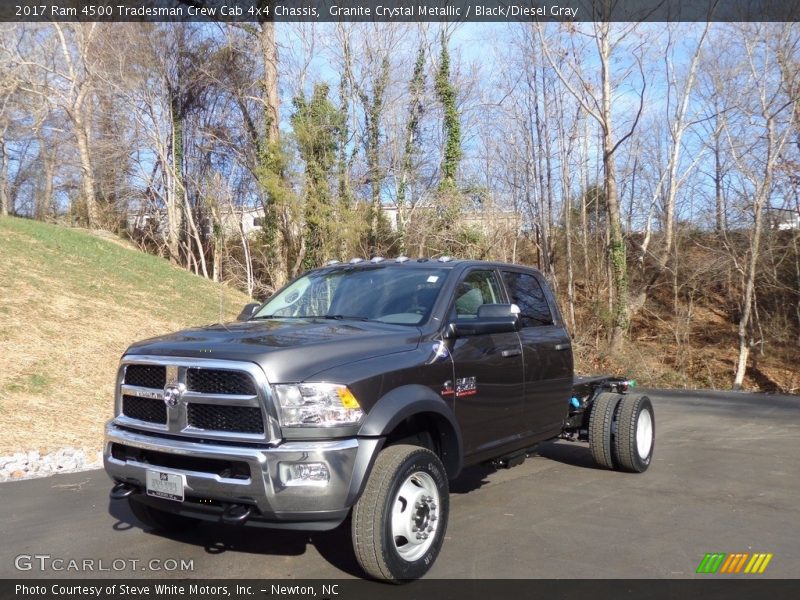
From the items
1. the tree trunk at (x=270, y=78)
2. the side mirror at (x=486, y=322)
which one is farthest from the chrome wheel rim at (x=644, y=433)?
the tree trunk at (x=270, y=78)

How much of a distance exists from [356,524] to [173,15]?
105 ft

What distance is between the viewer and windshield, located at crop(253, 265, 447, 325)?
5.39 metres

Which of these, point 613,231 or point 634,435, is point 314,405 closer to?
point 634,435

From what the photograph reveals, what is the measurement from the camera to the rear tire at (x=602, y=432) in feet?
24.1

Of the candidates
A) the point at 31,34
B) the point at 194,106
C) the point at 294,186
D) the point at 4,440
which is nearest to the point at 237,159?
the point at 194,106

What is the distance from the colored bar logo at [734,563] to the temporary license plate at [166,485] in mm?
3259

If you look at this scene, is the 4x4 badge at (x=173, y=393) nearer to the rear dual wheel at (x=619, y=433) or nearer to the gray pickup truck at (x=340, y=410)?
the gray pickup truck at (x=340, y=410)

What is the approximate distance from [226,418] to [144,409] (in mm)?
752

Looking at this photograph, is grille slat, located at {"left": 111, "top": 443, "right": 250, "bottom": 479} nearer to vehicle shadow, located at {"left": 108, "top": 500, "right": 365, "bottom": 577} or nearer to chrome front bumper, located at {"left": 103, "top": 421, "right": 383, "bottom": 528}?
chrome front bumper, located at {"left": 103, "top": 421, "right": 383, "bottom": 528}

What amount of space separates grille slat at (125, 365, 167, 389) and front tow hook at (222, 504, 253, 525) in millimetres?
888

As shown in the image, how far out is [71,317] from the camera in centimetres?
1410

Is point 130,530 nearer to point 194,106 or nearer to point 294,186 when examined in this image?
point 294,186

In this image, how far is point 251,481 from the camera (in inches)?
159

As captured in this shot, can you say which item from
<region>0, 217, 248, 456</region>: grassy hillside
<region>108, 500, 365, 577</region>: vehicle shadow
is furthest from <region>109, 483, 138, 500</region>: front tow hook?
<region>0, 217, 248, 456</region>: grassy hillside
